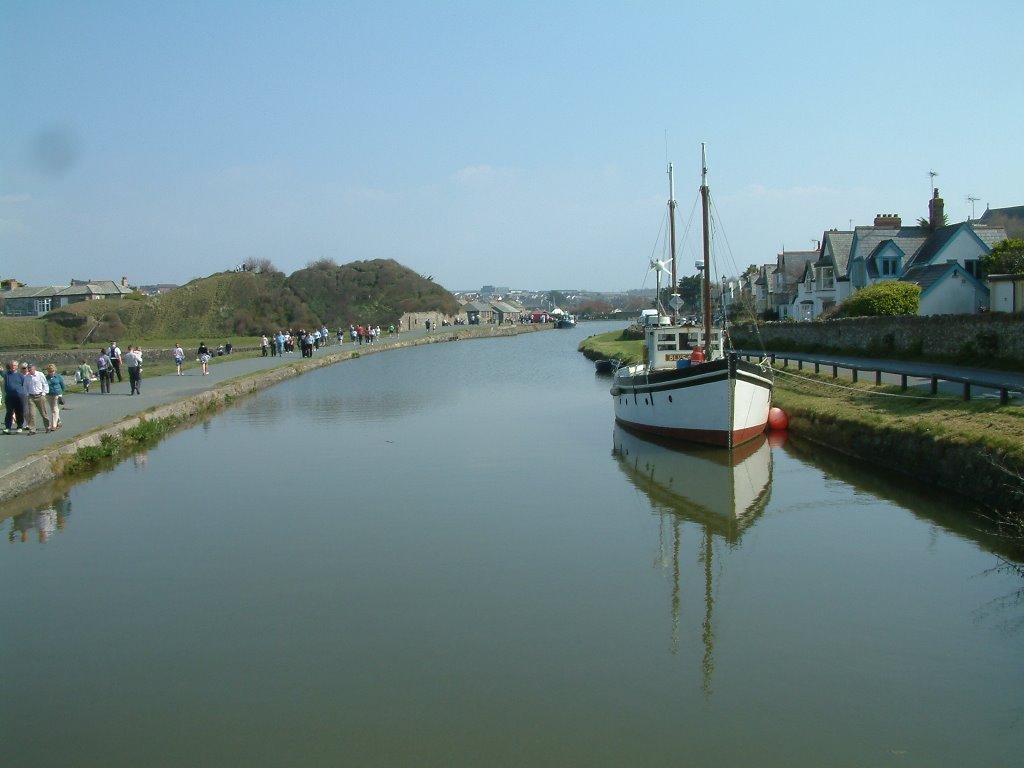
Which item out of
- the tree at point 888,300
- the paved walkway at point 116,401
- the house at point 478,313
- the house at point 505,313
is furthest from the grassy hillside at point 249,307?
the tree at point 888,300

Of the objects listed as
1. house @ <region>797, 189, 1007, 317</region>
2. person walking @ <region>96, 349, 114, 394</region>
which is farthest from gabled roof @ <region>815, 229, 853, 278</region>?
person walking @ <region>96, 349, 114, 394</region>

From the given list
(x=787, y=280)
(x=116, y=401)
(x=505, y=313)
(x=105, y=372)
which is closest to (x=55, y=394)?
(x=116, y=401)

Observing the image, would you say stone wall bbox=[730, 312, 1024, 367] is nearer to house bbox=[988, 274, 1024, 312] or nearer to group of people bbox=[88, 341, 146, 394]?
house bbox=[988, 274, 1024, 312]

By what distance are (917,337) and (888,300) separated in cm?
610

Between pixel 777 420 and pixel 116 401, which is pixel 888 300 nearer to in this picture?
pixel 777 420

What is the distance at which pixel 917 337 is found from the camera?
31594mm

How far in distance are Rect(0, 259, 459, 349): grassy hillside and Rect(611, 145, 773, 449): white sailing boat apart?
2836 inches

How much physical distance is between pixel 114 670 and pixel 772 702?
6.52m

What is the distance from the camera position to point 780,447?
76.4ft

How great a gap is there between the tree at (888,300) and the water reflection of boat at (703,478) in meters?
15.9

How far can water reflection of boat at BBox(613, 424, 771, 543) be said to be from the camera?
54.3ft

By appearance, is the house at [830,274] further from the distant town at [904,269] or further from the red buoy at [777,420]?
the red buoy at [777,420]

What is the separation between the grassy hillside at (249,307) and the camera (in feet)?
302

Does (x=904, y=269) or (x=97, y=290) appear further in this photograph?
(x=97, y=290)
